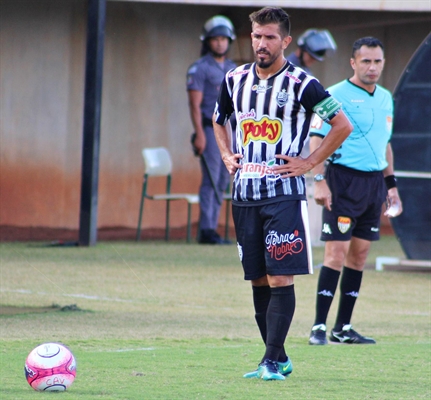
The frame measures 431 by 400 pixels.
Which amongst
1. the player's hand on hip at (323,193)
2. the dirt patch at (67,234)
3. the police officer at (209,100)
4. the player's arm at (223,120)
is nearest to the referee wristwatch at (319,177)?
the player's hand on hip at (323,193)

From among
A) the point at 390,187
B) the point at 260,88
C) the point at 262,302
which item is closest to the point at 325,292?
the point at 390,187

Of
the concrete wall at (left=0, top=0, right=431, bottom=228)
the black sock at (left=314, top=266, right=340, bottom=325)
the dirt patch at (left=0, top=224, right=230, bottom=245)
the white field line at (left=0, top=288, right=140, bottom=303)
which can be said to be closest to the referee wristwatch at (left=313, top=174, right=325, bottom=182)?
the black sock at (left=314, top=266, right=340, bottom=325)

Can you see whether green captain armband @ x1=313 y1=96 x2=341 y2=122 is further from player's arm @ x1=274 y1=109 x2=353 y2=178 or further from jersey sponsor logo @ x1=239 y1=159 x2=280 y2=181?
jersey sponsor logo @ x1=239 y1=159 x2=280 y2=181

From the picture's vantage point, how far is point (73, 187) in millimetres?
15914

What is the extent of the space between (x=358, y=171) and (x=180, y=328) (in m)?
1.82

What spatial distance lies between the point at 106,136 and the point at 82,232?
9.78 feet

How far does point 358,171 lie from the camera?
290 inches

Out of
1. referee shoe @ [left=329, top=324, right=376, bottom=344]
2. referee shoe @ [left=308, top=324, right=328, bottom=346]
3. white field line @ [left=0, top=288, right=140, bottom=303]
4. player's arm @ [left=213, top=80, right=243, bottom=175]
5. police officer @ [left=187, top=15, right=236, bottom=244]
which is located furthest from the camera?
police officer @ [left=187, top=15, right=236, bottom=244]

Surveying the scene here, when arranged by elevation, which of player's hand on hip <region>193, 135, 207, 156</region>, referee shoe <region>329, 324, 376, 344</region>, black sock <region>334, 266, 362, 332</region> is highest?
player's hand on hip <region>193, 135, 207, 156</region>

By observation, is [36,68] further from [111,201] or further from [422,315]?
[422,315]

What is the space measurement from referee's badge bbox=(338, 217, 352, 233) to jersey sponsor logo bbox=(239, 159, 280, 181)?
6.01 ft

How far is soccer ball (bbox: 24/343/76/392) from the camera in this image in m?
4.95

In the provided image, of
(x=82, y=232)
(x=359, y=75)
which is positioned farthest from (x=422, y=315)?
(x=82, y=232)

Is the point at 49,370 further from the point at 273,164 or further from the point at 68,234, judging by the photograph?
the point at 68,234
